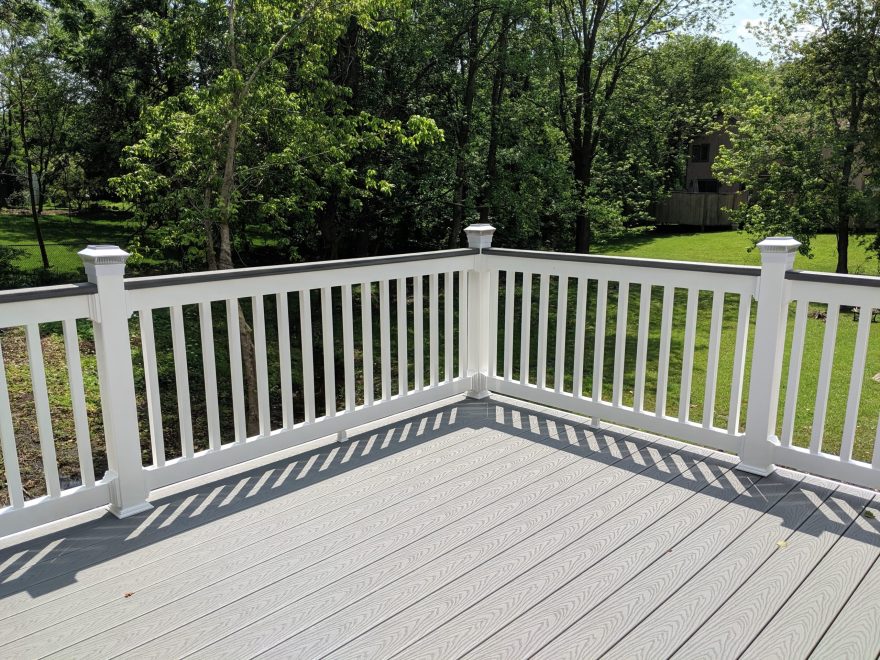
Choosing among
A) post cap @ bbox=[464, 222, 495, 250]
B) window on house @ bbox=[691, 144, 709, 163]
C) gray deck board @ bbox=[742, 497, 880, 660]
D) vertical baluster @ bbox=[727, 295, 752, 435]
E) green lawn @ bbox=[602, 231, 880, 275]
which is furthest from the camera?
window on house @ bbox=[691, 144, 709, 163]

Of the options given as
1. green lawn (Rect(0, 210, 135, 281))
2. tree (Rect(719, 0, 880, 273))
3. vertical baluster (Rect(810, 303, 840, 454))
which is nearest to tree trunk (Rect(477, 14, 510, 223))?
tree (Rect(719, 0, 880, 273))

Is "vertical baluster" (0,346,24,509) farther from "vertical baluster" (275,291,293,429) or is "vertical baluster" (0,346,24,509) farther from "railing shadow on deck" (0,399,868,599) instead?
"vertical baluster" (275,291,293,429)

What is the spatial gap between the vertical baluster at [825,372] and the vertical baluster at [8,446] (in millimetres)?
3141

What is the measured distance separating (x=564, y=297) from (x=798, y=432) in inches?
127

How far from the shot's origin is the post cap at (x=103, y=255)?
256cm

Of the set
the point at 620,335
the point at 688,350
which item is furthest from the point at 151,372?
the point at 688,350

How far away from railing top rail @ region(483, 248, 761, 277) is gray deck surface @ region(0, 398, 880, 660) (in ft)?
3.04

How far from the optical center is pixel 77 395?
8.61 ft

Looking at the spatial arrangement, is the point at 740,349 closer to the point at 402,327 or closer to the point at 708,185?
the point at 402,327

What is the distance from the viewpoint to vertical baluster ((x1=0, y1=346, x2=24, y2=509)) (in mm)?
2416

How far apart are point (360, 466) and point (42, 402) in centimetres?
137

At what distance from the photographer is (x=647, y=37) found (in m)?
12.6

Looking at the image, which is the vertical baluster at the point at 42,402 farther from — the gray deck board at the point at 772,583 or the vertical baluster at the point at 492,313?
the vertical baluster at the point at 492,313

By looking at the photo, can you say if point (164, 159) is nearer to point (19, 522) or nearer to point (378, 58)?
point (378, 58)
